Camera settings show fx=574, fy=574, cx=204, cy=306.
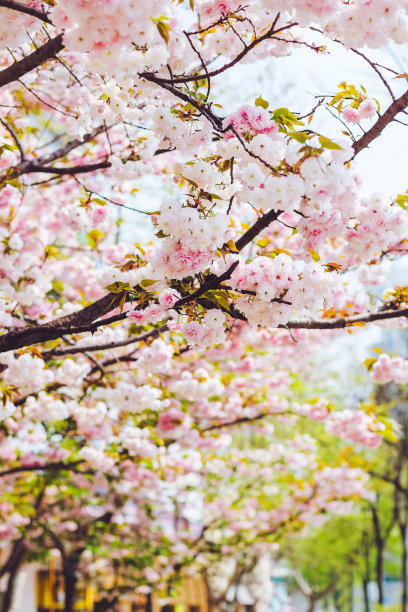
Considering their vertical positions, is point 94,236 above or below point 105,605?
above

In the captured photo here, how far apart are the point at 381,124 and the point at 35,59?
5.44 ft

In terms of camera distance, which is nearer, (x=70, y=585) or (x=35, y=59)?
(x=35, y=59)

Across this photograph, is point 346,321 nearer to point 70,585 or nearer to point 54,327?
point 54,327

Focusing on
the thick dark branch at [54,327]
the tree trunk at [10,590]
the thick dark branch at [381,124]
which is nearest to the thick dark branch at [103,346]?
the thick dark branch at [54,327]

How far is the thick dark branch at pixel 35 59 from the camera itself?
2549 mm

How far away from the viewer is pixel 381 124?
276 centimetres

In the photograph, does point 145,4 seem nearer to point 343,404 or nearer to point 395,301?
point 395,301

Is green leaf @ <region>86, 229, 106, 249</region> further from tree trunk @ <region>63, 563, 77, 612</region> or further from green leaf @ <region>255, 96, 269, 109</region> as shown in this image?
tree trunk @ <region>63, 563, 77, 612</region>

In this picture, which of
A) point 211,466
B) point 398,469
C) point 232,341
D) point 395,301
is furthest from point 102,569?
point 395,301

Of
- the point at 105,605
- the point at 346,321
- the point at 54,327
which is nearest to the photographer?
the point at 54,327

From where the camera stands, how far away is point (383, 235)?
292cm

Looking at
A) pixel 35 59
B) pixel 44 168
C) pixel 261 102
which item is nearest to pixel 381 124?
pixel 261 102

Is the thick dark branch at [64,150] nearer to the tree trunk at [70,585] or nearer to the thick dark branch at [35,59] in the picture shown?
the thick dark branch at [35,59]

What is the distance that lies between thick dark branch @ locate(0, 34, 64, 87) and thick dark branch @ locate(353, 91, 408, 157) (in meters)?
1.45
